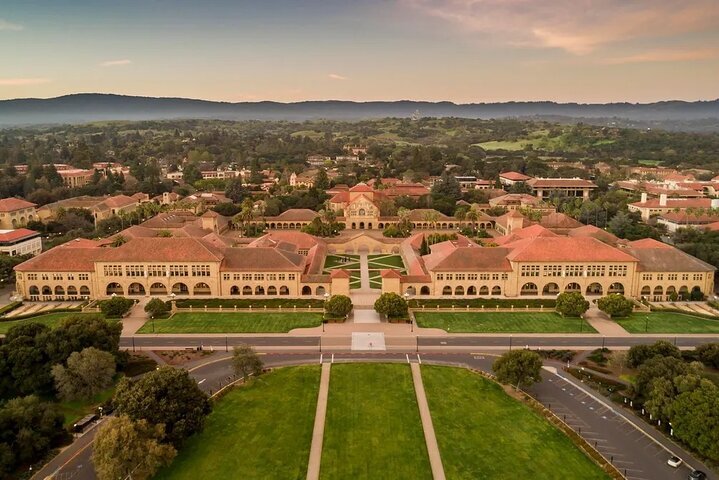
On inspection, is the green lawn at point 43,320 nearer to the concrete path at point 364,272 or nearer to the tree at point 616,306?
the concrete path at point 364,272

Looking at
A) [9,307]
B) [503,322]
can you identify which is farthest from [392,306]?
[9,307]

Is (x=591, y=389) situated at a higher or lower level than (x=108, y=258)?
lower

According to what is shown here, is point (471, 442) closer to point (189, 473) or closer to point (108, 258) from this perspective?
point (189, 473)

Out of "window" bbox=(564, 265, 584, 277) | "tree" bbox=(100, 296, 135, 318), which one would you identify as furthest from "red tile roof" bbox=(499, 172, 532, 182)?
"tree" bbox=(100, 296, 135, 318)

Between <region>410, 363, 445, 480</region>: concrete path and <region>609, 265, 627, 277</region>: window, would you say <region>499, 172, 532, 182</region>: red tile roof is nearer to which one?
<region>609, 265, 627, 277</region>: window

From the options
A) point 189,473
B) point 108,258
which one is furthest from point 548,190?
point 189,473

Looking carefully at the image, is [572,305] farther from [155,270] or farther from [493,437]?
[155,270]
